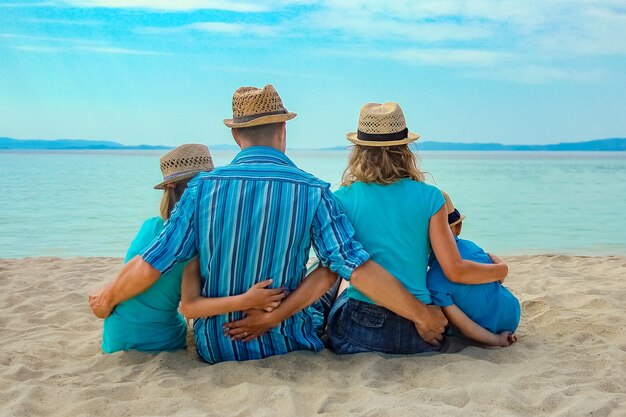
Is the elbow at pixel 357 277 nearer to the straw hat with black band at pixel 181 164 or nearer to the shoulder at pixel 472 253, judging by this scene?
the shoulder at pixel 472 253

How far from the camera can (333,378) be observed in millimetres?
3283

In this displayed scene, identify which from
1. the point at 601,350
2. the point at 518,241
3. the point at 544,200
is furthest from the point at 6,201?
the point at 601,350

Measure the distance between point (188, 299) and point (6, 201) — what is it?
14194 mm

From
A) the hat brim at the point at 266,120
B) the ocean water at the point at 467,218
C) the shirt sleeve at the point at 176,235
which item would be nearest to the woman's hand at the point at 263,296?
the shirt sleeve at the point at 176,235

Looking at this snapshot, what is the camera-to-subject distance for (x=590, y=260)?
23.5 feet

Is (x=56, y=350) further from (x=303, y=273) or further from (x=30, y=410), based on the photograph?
(x=303, y=273)

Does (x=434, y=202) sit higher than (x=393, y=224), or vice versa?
(x=434, y=202)

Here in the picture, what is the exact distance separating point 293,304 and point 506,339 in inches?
50.5

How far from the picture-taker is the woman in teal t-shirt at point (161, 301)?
3.50 m

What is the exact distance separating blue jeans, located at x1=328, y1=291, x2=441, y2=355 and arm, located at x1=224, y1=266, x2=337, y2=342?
1.04 feet

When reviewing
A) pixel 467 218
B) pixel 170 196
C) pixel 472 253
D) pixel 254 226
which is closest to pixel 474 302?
pixel 472 253

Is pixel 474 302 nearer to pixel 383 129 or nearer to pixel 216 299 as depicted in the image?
pixel 383 129

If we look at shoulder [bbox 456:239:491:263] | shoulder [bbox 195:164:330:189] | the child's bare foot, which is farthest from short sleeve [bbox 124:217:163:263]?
the child's bare foot

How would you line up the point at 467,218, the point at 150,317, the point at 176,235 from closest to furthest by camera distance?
A: 1. the point at 176,235
2. the point at 150,317
3. the point at 467,218
